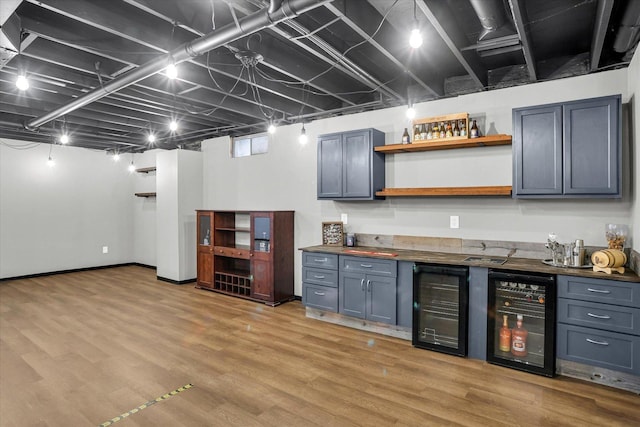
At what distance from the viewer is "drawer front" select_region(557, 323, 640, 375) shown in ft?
8.91

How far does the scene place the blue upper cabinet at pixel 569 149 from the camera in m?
2.97

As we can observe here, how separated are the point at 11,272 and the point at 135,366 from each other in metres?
5.68

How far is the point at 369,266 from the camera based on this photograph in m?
4.01

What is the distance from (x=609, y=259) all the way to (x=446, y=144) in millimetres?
1780

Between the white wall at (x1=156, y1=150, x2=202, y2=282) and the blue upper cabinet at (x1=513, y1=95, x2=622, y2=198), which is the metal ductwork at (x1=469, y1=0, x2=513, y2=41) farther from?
the white wall at (x1=156, y1=150, x2=202, y2=282)

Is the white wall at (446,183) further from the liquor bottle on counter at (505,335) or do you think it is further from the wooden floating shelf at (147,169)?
the wooden floating shelf at (147,169)

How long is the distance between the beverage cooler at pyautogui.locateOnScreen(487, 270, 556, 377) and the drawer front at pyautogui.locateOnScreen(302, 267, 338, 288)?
1.76m

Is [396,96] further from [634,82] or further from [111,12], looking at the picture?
[111,12]

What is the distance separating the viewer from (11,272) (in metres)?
6.89

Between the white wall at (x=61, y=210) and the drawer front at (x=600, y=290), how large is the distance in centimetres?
874

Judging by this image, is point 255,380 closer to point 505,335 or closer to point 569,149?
point 505,335

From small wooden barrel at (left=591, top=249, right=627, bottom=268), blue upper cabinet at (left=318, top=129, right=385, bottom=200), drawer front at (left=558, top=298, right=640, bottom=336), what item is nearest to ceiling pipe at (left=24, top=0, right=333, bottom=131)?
blue upper cabinet at (left=318, top=129, right=385, bottom=200)

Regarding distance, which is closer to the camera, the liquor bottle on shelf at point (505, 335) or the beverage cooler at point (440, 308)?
the liquor bottle on shelf at point (505, 335)

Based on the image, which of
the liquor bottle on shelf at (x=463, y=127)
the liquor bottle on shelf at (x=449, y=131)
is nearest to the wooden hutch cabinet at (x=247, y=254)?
the liquor bottle on shelf at (x=449, y=131)
